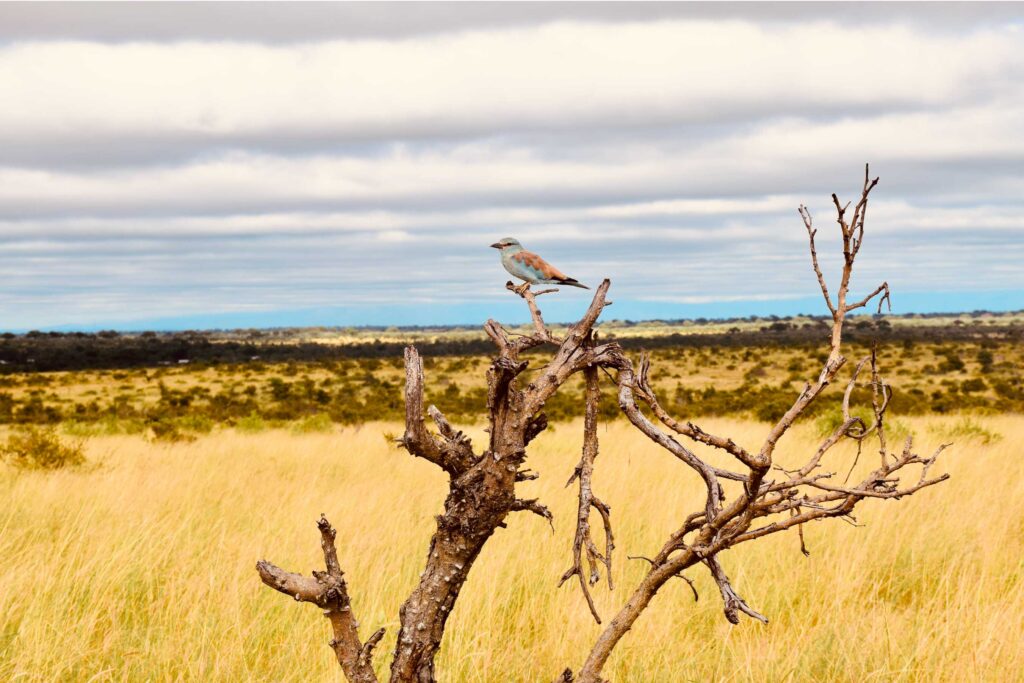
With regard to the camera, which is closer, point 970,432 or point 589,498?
point 589,498

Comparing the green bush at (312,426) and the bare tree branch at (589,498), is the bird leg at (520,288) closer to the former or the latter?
the bare tree branch at (589,498)

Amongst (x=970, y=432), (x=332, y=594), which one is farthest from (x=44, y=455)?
(x=970, y=432)

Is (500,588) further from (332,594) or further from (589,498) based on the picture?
(332,594)

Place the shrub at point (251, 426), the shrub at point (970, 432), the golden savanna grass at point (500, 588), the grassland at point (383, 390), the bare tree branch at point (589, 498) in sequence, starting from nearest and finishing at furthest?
the bare tree branch at point (589, 498)
the golden savanna grass at point (500, 588)
the shrub at point (970, 432)
the shrub at point (251, 426)
the grassland at point (383, 390)

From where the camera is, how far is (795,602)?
247 inches

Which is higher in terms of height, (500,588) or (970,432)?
(500,588)

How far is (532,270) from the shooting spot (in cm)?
348

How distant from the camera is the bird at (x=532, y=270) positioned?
11.4 feet

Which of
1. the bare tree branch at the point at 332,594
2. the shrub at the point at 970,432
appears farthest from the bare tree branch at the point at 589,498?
the shrub at the point at 970,432

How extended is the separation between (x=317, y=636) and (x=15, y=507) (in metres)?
5.02

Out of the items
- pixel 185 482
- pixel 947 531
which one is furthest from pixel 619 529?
pixel 185 482

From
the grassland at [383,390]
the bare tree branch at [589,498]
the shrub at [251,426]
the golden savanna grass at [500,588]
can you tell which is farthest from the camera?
the grassland at [383,390]

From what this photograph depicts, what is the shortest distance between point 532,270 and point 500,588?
325 cm

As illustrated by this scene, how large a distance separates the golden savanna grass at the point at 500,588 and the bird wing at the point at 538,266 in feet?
7.57
